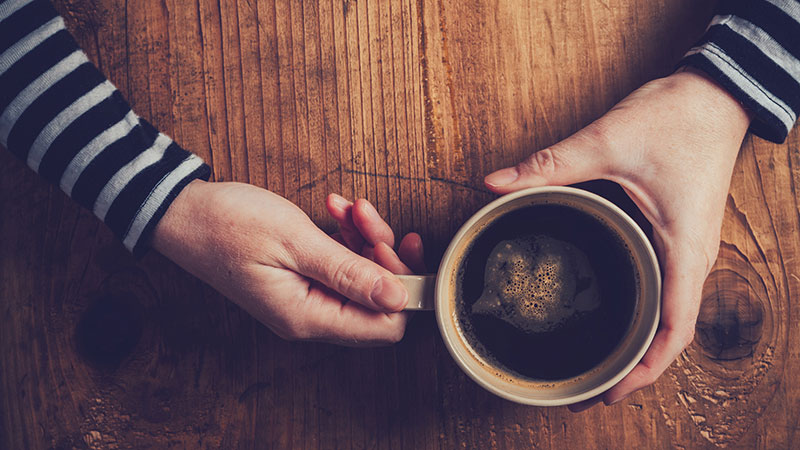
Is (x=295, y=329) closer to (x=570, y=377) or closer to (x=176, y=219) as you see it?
(x=176, y=219)

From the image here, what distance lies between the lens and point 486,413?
62 centimetres

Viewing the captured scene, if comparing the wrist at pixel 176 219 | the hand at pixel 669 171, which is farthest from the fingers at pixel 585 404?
the wrist at pixel 176 219

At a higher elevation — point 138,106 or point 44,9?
point 44,9

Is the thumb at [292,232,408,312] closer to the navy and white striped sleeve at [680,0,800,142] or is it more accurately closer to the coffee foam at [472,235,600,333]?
the coffee foam at [472,235,600,333]

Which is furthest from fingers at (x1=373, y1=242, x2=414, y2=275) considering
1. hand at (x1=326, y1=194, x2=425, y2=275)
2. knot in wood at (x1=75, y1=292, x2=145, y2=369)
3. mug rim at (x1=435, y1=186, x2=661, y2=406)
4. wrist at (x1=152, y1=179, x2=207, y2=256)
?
knot in wood at (x1=75, y1=292, x2=145, y2=369)

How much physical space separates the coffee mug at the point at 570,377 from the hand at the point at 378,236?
70 mm

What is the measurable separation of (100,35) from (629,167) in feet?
2.27

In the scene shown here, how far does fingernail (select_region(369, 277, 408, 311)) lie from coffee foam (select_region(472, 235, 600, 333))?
0.11 m

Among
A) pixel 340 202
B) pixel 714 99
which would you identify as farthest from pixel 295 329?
pixel 714 99

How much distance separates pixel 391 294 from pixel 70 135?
41cm

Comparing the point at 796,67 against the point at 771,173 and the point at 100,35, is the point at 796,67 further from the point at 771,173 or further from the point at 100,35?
the point at 100,35

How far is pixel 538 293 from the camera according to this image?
1.85 feet

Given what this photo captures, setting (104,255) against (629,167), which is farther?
(104,255)

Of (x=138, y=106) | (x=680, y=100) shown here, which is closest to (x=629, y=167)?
(x=680, y=100)
